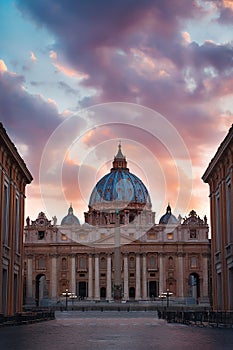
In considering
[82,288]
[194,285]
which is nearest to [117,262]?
[82,288]

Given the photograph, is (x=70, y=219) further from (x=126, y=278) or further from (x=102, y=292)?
(x=126, y=278)

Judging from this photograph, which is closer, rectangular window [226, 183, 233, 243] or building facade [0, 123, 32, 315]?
building facade [0, 123, 32, 315]

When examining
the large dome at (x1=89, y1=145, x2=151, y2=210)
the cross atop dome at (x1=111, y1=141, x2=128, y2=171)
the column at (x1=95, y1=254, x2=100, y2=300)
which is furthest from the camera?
→ the cross atop dome at (x1=111, y1=141, x2=128, y2=171)

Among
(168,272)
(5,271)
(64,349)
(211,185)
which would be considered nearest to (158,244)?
(168,272)

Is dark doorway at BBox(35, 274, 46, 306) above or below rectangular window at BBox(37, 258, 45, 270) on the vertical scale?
below

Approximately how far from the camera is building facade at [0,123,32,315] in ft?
104

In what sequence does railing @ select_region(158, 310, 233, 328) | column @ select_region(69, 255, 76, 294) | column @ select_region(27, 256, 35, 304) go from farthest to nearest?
column @ select_region(69, 255, 76, 294)
column @ select_region(27, 256, 35, 304)
railing @ select_region(158, 310, 233, 328)

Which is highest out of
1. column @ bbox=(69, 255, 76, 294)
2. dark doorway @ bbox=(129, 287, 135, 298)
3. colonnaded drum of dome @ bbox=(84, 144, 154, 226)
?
colonnaded drum of dome @ bbox=(84, 144, 154, 226)

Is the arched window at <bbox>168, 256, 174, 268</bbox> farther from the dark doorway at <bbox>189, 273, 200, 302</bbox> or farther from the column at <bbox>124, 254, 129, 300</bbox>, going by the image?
the column at <bbox>124, 254, 129, 300</bbox>

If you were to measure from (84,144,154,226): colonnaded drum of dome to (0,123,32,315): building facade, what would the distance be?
299 feet

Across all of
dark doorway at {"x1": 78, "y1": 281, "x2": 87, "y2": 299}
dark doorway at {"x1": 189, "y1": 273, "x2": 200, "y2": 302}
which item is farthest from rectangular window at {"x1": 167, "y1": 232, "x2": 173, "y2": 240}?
dark doorway at {"x1": 78, "y1": 281, "x2": 87, "y2": 299}

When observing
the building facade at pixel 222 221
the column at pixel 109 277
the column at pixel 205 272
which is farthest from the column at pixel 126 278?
the building facade at pixel 222 221

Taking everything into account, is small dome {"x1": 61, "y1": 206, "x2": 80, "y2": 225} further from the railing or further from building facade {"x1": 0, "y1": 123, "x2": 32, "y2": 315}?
the railing

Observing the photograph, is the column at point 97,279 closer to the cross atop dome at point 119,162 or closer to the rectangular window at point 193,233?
the rectangular window at point 193,233
